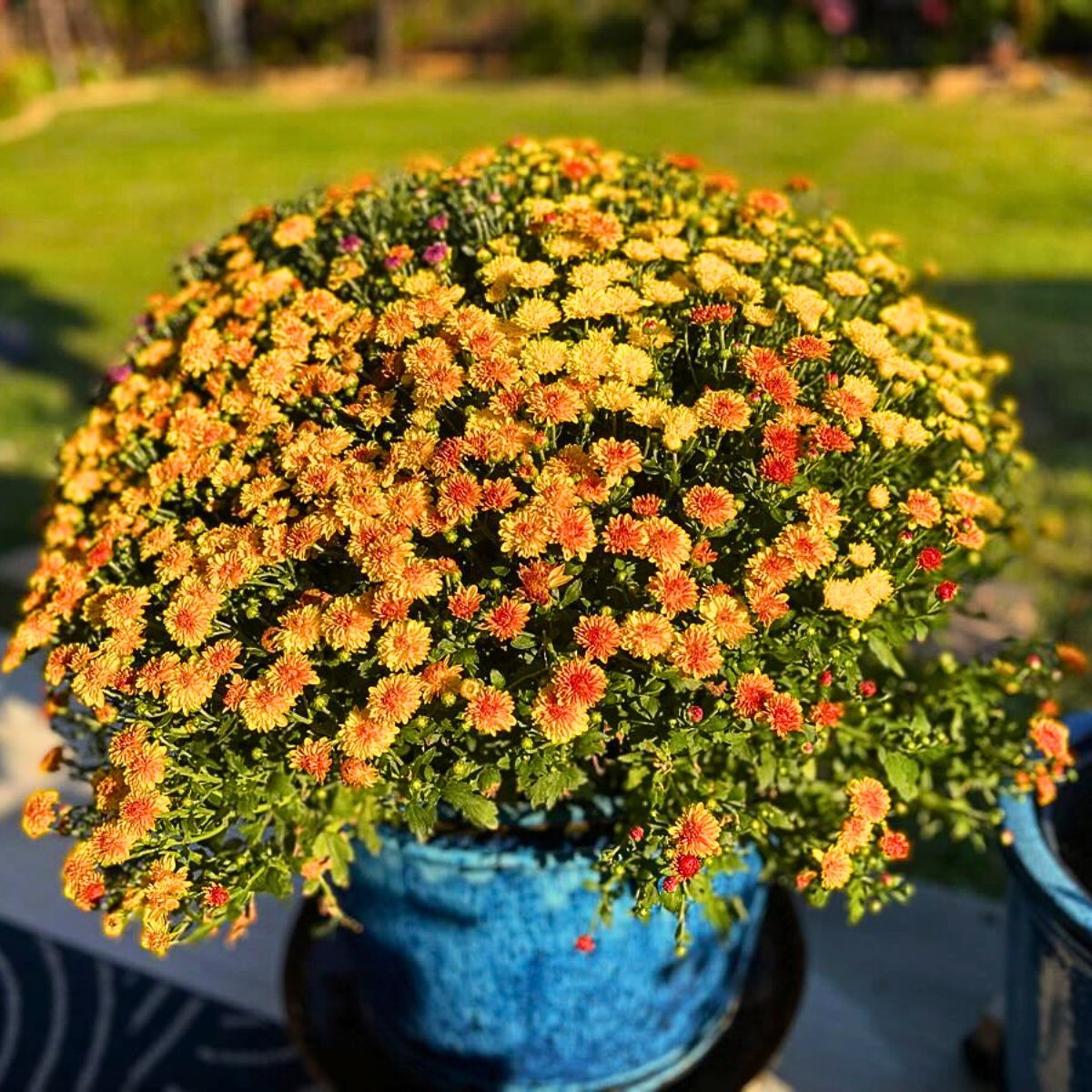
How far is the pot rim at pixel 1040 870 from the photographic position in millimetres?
1727

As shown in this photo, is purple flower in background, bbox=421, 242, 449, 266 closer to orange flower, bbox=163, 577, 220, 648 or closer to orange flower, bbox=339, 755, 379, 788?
orange flower, bbox=163, 577, 220, 648

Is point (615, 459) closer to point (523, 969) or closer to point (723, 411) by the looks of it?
point (723, 411)

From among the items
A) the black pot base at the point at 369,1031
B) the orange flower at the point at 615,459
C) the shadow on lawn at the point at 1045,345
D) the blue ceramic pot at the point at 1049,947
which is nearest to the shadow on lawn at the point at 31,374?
the black pot base at the point at 369,1031

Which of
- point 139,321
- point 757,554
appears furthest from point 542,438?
point 139,321

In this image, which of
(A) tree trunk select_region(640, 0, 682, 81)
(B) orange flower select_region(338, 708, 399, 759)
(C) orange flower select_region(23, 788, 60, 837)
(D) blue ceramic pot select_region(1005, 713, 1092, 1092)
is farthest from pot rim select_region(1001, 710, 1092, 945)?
(A) tree trunk select_region(640, 0, 682, 81)

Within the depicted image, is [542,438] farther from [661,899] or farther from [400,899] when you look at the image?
[400,899]

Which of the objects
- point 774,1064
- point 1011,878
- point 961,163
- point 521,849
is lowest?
point 961,163

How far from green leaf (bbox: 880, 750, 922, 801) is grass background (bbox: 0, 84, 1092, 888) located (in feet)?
2.56

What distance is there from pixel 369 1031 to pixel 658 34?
731 inches

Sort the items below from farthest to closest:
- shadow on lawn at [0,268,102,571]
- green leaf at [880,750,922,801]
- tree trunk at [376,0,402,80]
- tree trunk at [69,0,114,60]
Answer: tree trunk at [69,0,114,60] → tree trunk at [376,0,402,80] → shadow on lawn at [0,268,102,571] → green leaf at [880,750,922,801]

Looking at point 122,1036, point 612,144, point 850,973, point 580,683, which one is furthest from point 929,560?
point 612,144

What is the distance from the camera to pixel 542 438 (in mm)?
1563

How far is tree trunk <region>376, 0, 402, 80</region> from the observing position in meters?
19.6

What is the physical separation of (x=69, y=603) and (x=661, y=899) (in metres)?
0.98
